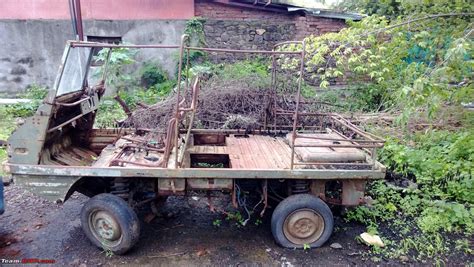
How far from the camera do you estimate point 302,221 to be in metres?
3.88

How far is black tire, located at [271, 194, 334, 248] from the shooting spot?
12.5 ft

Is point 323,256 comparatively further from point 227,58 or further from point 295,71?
point 227,58

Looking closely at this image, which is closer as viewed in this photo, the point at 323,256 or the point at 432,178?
the point at 323,256

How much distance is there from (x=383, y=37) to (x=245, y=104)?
9.58 ft

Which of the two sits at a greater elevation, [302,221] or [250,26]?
[250,26]

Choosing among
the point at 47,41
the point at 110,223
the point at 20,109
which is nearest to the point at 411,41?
the point at 110,223

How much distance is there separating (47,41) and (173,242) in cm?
931

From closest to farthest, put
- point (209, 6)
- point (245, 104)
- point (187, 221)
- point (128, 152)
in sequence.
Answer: point (128, 152), point (187, 221), point (245, 104), point (209, 6)

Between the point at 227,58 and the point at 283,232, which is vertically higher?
the point at 227,58

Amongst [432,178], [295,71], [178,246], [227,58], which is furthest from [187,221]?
[227,58]

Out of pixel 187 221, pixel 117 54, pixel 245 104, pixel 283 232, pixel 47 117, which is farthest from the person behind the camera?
pixel 117 54

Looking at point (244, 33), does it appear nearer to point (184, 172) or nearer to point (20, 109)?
point (20, 109)

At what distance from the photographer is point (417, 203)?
487 centimetres

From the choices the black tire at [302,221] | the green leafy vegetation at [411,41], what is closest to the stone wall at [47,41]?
the green leafy vegetation at [411,41]
